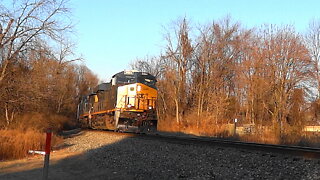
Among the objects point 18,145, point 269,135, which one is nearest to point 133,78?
point 269,135

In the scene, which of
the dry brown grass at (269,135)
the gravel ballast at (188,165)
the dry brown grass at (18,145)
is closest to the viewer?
the gravel ballast at (188,165)

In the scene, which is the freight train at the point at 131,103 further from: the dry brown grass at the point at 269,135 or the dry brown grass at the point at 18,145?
the dry brown grass at the point at 18,145

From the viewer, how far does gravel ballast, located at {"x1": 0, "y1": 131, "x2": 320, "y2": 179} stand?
20.2ft

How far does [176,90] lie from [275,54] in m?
11.9

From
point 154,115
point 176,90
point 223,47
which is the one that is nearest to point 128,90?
point 154,115

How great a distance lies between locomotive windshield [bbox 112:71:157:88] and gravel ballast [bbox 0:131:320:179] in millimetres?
10297

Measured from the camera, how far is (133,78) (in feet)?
67.6

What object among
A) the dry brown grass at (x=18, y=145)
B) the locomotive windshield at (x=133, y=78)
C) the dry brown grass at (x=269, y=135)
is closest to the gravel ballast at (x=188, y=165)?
the dry brown grass at (x=18, y=145)

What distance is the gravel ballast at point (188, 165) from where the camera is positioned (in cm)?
615

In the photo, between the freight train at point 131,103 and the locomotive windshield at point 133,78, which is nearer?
the freight train at point 131,103

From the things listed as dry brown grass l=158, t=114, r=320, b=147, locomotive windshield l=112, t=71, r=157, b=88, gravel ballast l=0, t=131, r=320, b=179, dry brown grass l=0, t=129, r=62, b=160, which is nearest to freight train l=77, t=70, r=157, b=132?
locomotive windshield l=112, t=71, r=157, b=88

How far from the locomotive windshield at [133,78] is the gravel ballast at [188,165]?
33.8ft

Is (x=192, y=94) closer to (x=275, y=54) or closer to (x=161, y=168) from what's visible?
(x=275, y=54)

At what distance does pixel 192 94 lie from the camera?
3794 centimetres
